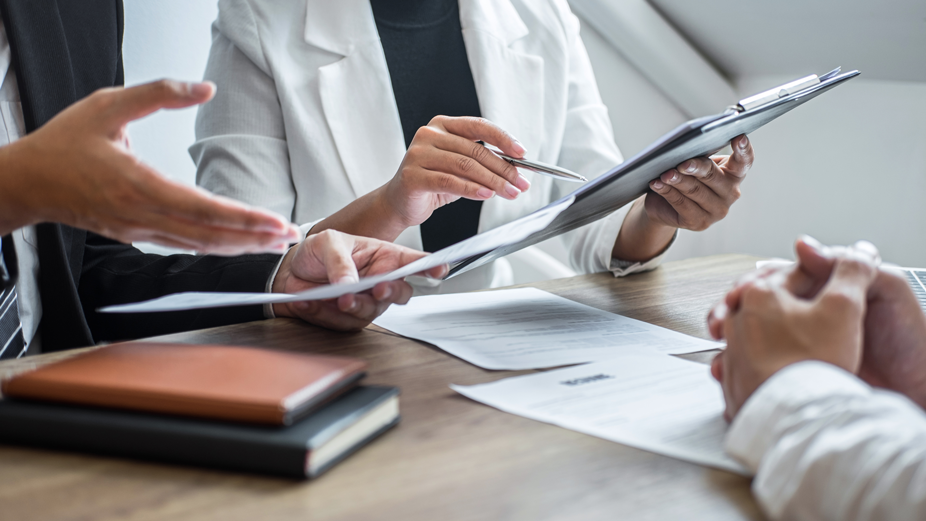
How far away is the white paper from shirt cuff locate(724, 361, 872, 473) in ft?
0.83

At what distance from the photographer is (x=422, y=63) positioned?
1.25 metres

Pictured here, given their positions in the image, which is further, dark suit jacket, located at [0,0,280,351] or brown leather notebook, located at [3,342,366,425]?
dark suit jacket, located at [0,0,280,351]

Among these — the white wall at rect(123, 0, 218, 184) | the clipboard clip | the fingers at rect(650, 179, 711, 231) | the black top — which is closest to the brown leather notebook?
the clipboard clip

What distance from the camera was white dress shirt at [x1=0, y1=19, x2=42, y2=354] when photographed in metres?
0.78

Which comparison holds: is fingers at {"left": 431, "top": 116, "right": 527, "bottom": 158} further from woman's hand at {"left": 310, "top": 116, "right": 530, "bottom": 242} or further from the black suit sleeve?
the black suit sleeve

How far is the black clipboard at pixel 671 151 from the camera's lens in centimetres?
56

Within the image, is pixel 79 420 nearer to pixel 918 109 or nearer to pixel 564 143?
pixel 564 143

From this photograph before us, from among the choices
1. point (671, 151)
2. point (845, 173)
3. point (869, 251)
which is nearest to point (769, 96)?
point (671, 151)

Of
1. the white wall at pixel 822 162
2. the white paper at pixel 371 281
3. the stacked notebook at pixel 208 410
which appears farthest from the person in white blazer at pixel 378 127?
the white wall at pixel 822 162

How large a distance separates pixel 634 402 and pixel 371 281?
0.23 m

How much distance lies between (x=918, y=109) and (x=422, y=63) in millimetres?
1038

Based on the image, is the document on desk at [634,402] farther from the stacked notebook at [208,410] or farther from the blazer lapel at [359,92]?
the blazer lapel at [359,92]

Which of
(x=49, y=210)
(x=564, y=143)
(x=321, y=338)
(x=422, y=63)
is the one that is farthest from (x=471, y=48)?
(x=49, y=210)

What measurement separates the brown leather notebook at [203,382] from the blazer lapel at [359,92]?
73 cm
